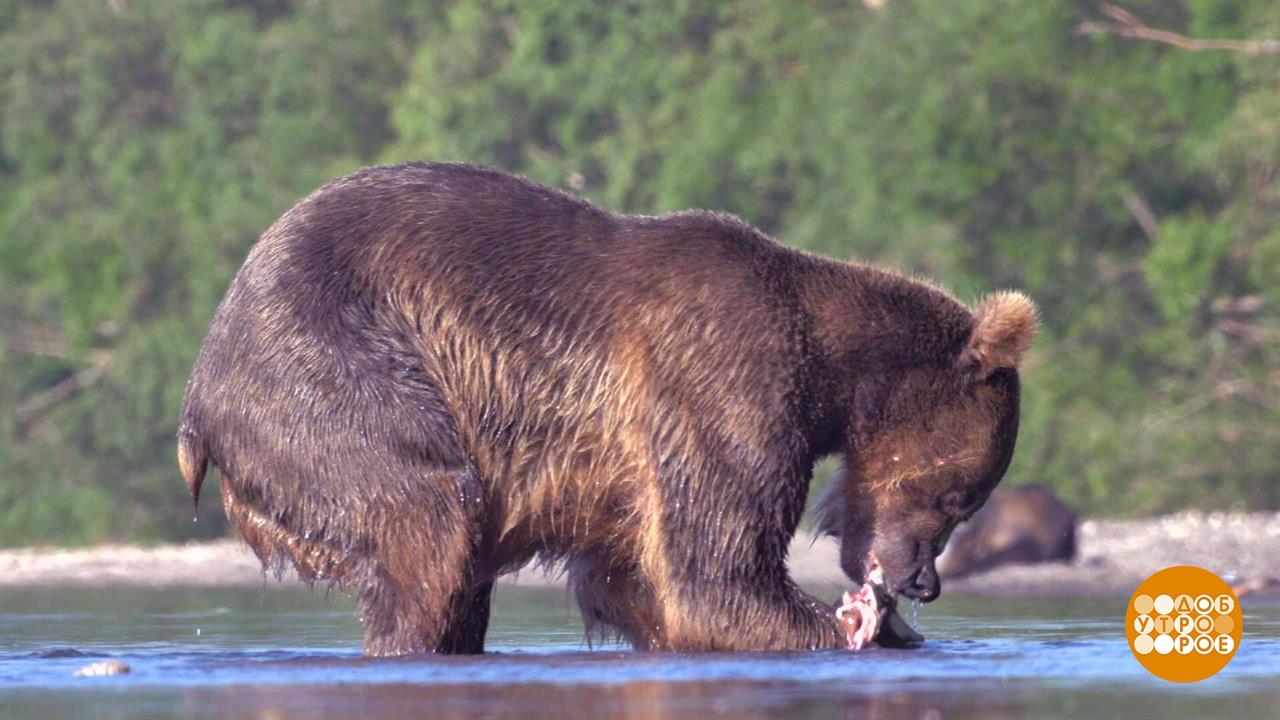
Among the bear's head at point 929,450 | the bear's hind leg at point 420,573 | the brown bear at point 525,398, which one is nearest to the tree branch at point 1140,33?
the bear's head at point 929,450

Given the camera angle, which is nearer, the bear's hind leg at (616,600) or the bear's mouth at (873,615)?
the bear's mouth at (873,615)

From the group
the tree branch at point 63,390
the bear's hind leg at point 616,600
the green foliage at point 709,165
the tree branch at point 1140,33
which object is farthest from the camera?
the tree branch at point 63,390

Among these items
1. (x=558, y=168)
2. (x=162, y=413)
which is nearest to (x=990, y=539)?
(x=558, y=168)

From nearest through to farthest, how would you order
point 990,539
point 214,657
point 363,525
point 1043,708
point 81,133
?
point 1043,708
point 363,525
point 214,657
point 990,539
point 81,133

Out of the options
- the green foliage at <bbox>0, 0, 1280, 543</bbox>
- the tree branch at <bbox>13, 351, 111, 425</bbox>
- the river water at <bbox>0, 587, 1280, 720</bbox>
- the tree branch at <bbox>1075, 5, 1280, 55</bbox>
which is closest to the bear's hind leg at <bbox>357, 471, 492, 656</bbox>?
the river water at <bbox>0, 587, 1280, 720</bbox>

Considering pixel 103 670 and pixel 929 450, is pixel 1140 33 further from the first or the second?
pixel 103 670

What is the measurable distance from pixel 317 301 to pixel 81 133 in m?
17.6

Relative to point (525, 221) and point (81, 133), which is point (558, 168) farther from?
point (525, 221)

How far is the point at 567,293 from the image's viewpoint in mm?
7641

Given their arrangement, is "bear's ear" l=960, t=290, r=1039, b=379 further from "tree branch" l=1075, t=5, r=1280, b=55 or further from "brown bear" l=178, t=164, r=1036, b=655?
"tree branch" l=1075, t=5, r=1280, b=55

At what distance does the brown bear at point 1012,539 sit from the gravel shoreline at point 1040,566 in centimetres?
11

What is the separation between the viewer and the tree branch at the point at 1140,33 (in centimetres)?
1931

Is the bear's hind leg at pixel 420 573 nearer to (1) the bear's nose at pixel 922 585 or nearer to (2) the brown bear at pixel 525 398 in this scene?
(2) the brown bear at pixel 525 398

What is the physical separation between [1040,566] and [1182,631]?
292 inches
